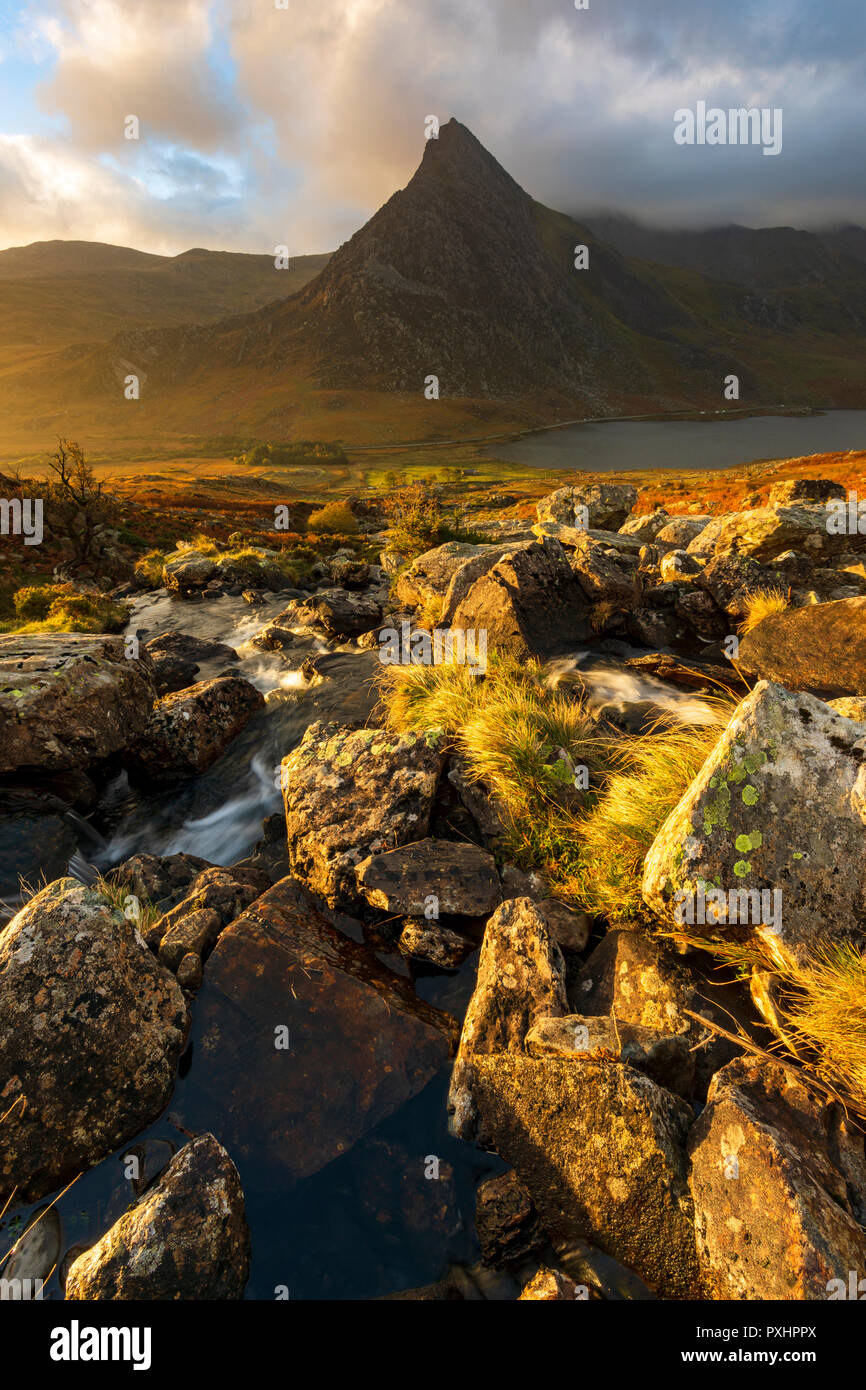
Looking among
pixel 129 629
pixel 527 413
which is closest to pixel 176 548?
pixel 129 629

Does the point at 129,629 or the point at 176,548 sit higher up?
the point at 176,548

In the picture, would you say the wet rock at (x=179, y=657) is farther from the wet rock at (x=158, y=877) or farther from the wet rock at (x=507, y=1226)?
the wet rock at (x=507, y=1226)

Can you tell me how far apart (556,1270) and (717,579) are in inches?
471

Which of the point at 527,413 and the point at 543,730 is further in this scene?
the point at 527,413

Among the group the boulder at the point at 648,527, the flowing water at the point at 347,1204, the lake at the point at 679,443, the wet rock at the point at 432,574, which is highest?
the lake at the point at 679,443

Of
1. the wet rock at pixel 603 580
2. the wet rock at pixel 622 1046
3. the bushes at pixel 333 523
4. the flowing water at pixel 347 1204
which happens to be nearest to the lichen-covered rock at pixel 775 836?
the wet rock at pixel 622 1046

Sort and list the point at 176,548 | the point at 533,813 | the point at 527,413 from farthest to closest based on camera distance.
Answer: the point at 527,413
the point at 176,548
the point at 533,813

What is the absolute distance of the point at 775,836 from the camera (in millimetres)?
4875

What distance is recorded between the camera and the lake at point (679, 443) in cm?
12344

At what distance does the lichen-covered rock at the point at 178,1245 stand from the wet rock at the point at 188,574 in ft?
77.1

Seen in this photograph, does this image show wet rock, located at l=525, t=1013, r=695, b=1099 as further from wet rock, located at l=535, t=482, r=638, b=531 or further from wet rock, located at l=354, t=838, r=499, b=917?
wet rock, located at l=535, t=482, r=638, b=531

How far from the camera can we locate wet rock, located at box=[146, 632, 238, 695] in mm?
14727

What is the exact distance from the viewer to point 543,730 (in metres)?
7.80
